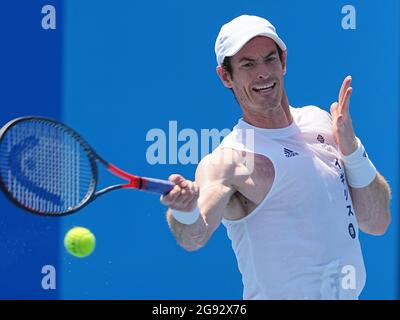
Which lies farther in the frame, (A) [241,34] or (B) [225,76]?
(B) [225,76]

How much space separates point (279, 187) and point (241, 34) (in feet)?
1.49

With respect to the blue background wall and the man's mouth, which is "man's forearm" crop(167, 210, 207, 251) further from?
the blue background wall

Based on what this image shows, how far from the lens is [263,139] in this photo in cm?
295

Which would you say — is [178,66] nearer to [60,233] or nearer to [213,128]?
[213,128]

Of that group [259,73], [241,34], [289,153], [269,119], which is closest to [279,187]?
[289,153]

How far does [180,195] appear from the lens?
8.02ft

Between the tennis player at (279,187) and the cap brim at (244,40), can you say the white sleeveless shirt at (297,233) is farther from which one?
the cap brim at (244,40)

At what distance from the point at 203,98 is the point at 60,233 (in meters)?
0.73

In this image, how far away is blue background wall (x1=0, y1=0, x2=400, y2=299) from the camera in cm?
367

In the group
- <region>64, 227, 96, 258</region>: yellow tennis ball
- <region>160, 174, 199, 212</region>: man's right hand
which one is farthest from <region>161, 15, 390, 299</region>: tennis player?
<region>64, 227, 96, 258</region>: yellow tennis ball

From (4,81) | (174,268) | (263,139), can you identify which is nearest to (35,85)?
(4,81)

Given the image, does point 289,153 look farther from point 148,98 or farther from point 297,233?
point 148,98

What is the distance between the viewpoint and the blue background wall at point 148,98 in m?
3.67

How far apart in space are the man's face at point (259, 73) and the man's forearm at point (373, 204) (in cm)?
37
